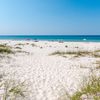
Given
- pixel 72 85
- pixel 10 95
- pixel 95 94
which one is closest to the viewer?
pixel 95 94

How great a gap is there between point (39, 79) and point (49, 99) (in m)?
2.02

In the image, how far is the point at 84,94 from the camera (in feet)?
14.5

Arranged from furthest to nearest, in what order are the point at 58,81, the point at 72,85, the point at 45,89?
the point at 58,81 < the point at 72,85 < the point at 45,89

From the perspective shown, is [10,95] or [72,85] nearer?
[10,95]

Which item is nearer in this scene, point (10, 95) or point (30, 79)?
point (10, 95)

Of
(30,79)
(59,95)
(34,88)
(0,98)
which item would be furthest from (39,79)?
(0,98)

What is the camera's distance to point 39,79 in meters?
6.77

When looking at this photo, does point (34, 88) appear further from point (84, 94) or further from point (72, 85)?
point (84, 94)

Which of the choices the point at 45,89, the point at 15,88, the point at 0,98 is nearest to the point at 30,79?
the point at 45,89

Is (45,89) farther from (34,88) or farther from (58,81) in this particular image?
(58,81)

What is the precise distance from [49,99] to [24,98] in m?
0.61

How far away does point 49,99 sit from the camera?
4.80 meters

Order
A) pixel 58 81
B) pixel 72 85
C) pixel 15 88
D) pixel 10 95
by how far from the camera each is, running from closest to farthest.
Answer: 1. pixel 10 95
2. pixel 15 88
3. pixel 72 85
4. pixel 58 81

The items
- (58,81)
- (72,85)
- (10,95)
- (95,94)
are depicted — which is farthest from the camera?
(58,81)
